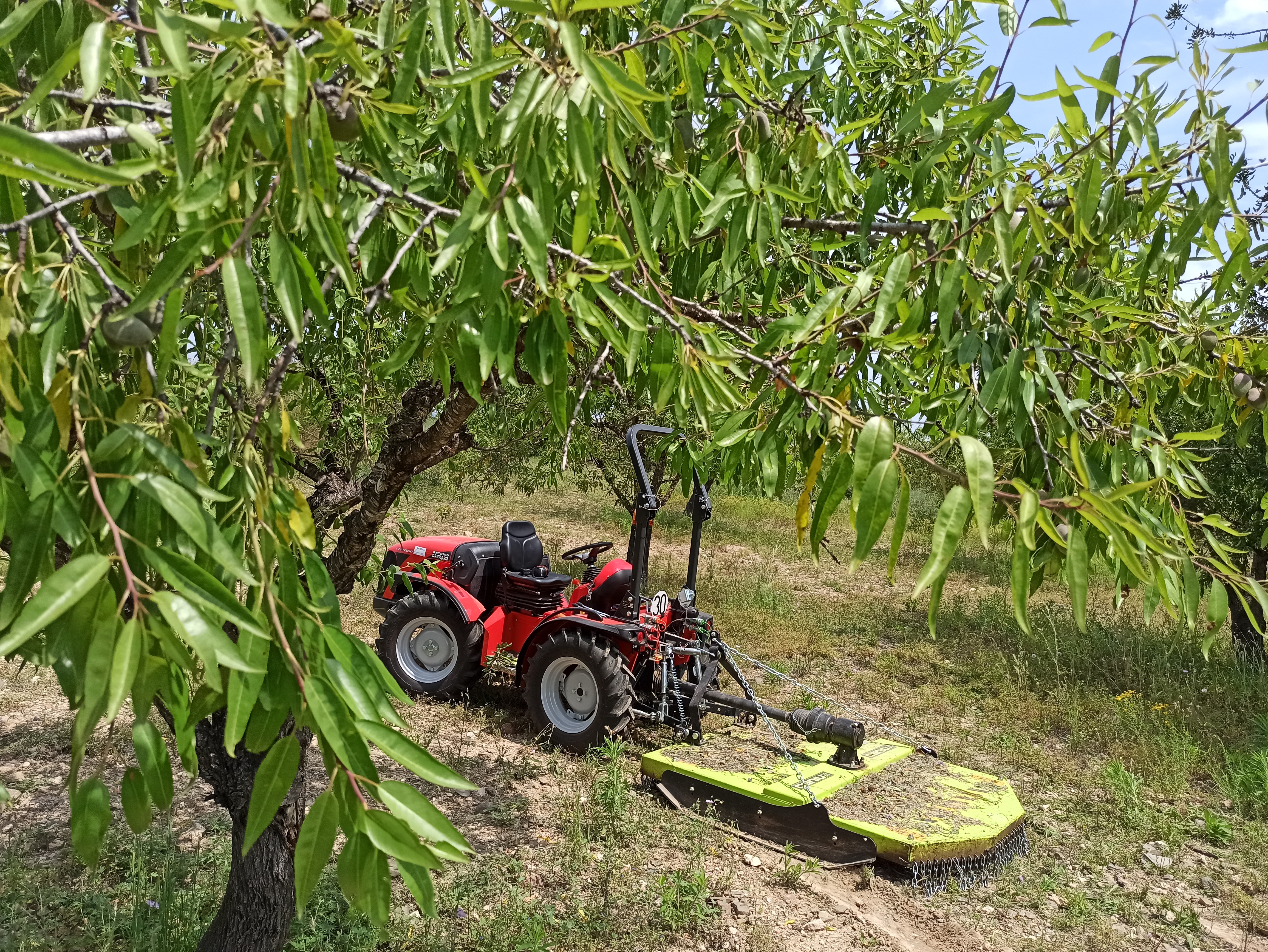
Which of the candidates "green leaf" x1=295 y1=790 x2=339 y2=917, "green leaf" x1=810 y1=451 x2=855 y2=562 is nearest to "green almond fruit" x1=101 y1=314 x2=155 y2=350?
"green leaf" x1=295 y1=790 x2=339 y2=917

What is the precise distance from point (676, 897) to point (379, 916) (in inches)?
126

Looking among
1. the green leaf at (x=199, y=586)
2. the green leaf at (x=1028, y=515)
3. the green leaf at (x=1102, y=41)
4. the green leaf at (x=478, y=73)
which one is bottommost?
the green leaf at (x=199, y=586)

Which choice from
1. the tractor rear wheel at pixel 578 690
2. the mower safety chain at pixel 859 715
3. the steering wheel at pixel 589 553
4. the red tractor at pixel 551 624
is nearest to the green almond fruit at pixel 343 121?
the red tractor at pixel 551 624

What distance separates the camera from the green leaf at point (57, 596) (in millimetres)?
722

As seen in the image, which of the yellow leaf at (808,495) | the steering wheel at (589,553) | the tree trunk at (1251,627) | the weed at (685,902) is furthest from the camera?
the tree trunk at (1251,627)

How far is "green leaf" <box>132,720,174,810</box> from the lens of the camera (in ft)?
3.24

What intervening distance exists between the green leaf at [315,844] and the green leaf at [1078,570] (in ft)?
2.44

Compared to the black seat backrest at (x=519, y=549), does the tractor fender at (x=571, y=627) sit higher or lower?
lower

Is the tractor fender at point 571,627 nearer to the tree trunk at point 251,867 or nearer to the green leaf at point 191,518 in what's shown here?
the tree trunk at point 251,867

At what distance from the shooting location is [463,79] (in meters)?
1.07

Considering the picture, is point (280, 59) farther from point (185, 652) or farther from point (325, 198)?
point (185, 652)

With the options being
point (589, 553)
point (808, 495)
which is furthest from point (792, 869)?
point (808, 495)

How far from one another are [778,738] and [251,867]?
2.63 m

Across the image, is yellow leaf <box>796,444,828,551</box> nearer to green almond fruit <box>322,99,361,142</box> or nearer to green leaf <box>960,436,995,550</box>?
green leaf <box>960,436,995,550</box>
